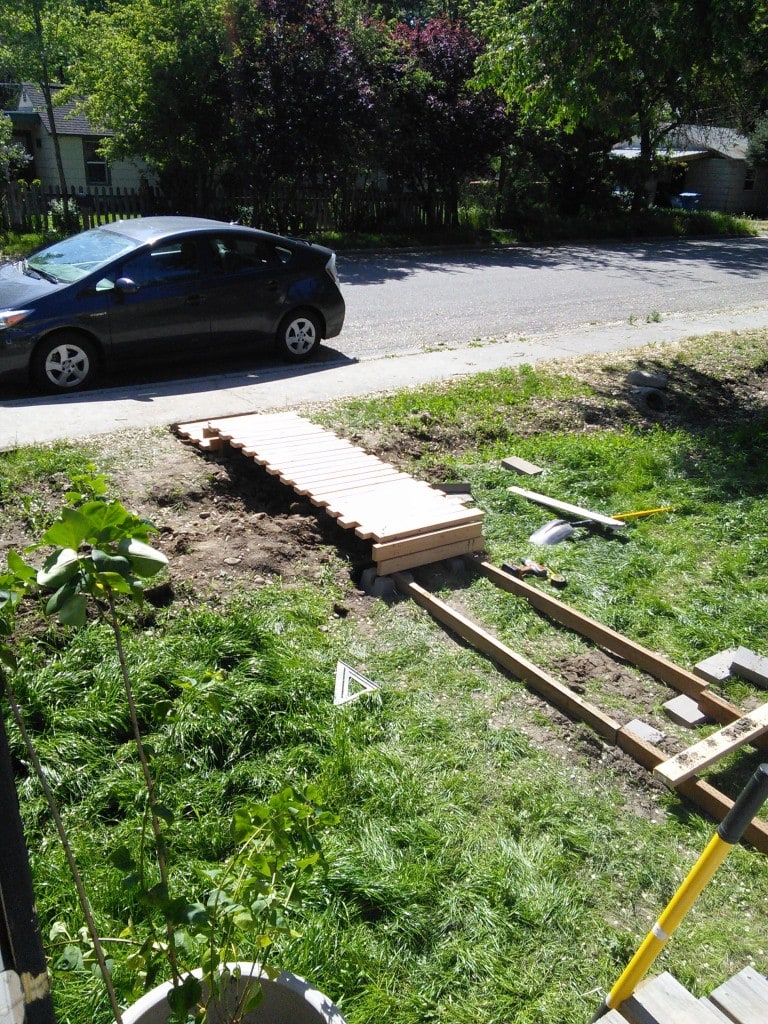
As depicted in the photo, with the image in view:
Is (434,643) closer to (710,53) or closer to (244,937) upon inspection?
(244,937)

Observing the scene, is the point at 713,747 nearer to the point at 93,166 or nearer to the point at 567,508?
the point at 567,508

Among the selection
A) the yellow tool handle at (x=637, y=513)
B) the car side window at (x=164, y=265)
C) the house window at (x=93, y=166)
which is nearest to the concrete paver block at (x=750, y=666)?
the yellow tool handle at (x=637, y=513)

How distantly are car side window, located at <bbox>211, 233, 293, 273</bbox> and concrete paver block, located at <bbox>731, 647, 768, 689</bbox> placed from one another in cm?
762

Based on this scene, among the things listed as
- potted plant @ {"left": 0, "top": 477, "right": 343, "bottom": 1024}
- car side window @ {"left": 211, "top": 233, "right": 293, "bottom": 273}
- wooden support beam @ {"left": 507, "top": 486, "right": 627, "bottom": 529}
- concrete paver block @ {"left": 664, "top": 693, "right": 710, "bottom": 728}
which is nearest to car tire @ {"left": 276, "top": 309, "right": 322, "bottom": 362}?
car side window @ {"left": 211, "top": 233, "right": 293, "bottom": 273}

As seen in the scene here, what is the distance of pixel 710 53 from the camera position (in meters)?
10.4

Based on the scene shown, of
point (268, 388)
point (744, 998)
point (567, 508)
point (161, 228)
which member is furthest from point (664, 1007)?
point (161, 228)

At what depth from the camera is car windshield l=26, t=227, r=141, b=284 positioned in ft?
32.4

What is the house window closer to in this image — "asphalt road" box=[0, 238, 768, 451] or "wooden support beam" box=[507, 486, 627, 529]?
"asphalt road" box=[0, 238, 768, 451]

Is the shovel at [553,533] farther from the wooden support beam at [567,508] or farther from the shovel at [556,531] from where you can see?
the wooden support beam at [567,508]


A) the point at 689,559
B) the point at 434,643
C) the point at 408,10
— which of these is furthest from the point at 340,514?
the point at 408,10

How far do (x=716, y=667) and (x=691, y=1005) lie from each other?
2.75 m

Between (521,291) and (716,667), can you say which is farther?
(521,291)

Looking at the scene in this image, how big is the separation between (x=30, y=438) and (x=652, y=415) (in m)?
6.55

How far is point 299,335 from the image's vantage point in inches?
453
